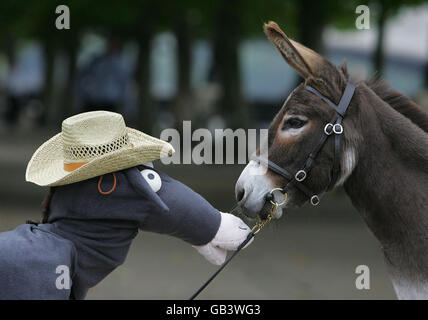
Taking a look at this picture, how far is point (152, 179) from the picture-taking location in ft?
11.4

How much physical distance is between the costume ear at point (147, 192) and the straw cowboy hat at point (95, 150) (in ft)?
0.28

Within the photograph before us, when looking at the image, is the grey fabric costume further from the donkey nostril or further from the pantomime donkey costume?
the donkey nostril

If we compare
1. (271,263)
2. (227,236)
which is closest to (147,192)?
(227,236)

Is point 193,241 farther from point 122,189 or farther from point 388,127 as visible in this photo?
point 388,127

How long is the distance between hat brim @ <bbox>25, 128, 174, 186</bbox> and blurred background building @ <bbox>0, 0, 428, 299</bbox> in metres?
2.46

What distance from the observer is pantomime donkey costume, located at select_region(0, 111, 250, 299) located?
328 centimetres

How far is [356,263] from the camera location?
854 centimetres

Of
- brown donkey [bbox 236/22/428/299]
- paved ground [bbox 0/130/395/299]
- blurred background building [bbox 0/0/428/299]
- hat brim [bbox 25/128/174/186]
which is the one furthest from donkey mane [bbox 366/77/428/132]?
paved ground [bbox 0/130/395/299]

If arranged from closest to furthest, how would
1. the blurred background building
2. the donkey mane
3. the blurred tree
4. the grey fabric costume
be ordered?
1. the grey fabric costume
2. the donkey mane
3. the blurred background building
4. the blurred tree

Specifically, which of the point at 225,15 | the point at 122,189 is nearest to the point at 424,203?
the point at 122,189

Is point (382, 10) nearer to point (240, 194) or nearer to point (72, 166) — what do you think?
point (240, 194)

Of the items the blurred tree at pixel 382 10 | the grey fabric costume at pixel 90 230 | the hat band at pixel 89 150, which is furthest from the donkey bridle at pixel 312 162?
the blurred tree at pixel 382 10

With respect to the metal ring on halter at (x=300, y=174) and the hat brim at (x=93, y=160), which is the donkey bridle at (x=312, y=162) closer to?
the metal ring on halter at (x=300, y=174)
